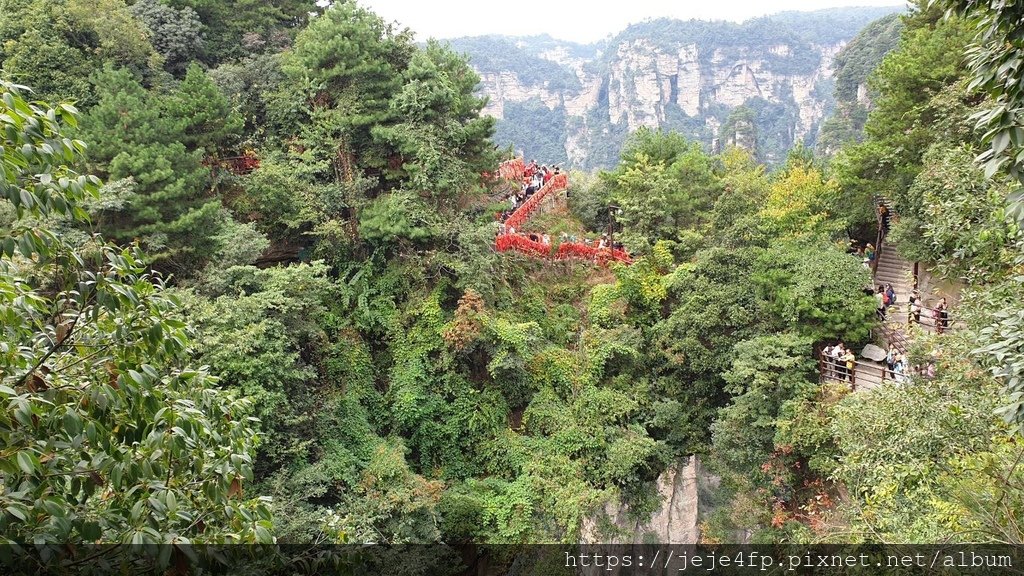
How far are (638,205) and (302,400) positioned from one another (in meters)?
11.5

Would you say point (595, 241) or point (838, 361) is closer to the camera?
point (838, 361)

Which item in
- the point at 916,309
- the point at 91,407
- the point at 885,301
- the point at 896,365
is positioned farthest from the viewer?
the point at 885,301

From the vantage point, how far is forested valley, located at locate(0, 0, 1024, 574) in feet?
32.1

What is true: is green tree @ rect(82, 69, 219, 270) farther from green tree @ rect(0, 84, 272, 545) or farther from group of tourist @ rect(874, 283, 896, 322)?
group of tourist @ rect(874, 283, 896, 322)

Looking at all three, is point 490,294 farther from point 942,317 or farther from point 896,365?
point 942,317

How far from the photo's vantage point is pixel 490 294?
1623cm

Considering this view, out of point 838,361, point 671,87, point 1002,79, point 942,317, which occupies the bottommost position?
point 838,361

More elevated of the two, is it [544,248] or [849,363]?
[544,248]

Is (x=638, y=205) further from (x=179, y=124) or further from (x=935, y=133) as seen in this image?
(x=179, y=124)

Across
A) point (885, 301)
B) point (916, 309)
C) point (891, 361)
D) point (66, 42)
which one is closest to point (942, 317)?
point (916, 309)

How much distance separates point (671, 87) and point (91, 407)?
421 ft

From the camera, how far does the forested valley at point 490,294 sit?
9789 millimetres

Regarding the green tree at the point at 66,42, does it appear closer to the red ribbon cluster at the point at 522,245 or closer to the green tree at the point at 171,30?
the green tree at the point at 171,30

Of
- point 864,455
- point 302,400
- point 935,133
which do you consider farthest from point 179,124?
point 935,133
